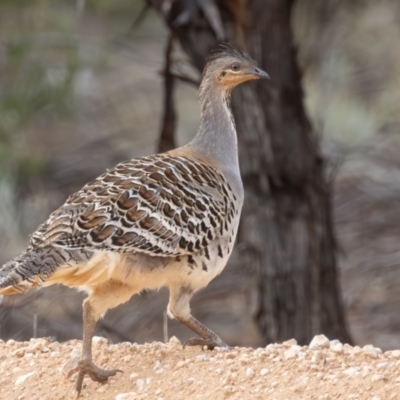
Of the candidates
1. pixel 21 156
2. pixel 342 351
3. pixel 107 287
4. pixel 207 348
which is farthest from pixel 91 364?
pixel 21 156

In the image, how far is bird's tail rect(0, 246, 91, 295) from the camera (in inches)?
216

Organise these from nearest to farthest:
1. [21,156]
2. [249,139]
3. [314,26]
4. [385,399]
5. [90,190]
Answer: [385,399], [90,190], [249,139], [21,156], [314,26]

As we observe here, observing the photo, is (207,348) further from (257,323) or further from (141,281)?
(257,323)

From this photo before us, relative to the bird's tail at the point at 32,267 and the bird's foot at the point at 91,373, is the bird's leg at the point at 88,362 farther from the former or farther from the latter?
the bird's tail at the point at 32,267

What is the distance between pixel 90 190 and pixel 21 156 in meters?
6.17

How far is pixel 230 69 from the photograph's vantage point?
755 cm

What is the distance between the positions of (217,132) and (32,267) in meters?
2.31

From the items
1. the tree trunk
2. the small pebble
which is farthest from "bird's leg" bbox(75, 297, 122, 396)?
the tree trunk

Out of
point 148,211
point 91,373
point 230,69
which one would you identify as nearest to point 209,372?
point 91,373

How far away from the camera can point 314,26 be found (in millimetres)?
13039

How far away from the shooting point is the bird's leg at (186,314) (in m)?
6.49

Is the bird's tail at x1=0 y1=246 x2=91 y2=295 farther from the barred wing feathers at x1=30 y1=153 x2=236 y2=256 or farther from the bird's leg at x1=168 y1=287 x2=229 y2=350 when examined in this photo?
the bird's leg at x1=168 y1=287 x2=229 y2=350

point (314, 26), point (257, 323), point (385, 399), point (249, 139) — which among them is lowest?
point (385, 399)

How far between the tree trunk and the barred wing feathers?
11.7 ft
